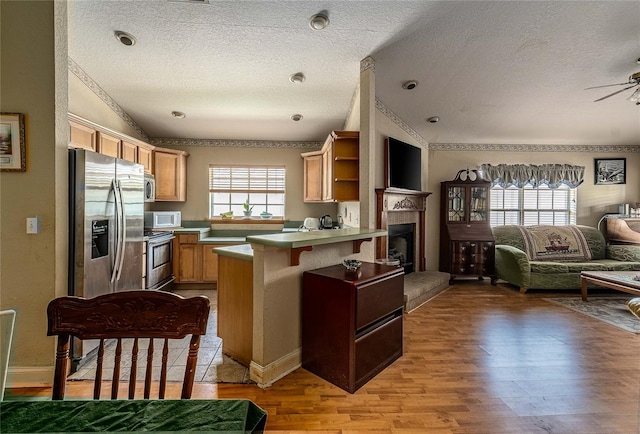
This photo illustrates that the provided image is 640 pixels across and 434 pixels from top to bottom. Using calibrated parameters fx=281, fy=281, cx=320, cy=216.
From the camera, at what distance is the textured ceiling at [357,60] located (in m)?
2.41

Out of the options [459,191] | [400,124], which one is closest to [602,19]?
[400,124]

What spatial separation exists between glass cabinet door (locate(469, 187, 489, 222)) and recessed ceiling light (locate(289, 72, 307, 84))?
3.45 metres

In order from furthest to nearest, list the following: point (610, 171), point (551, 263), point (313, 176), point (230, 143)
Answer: point (610, 171) < point (230, 143) < point (313, 176) < point (551, 263)

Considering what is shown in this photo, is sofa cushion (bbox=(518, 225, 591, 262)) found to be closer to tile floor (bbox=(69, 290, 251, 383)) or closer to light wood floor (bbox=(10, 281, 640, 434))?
light wood floor (bbox=(10, 281, 640, 434))

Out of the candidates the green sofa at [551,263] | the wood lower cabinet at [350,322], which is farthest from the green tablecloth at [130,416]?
the green sofa at [551,263]

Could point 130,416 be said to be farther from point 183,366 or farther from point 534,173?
point 534,173

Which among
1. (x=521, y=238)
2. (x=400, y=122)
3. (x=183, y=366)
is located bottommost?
(x=183, y=366)

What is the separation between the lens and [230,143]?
5.07 meters

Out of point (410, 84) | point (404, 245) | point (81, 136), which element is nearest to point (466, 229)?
point (404, 245)

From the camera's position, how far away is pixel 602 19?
2.59 meters

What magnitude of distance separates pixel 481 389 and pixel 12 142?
12.1ft

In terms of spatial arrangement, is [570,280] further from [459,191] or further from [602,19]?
[602,19]

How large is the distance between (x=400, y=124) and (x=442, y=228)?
1983 mm

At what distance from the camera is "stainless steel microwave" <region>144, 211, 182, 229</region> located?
4059 millimetres
